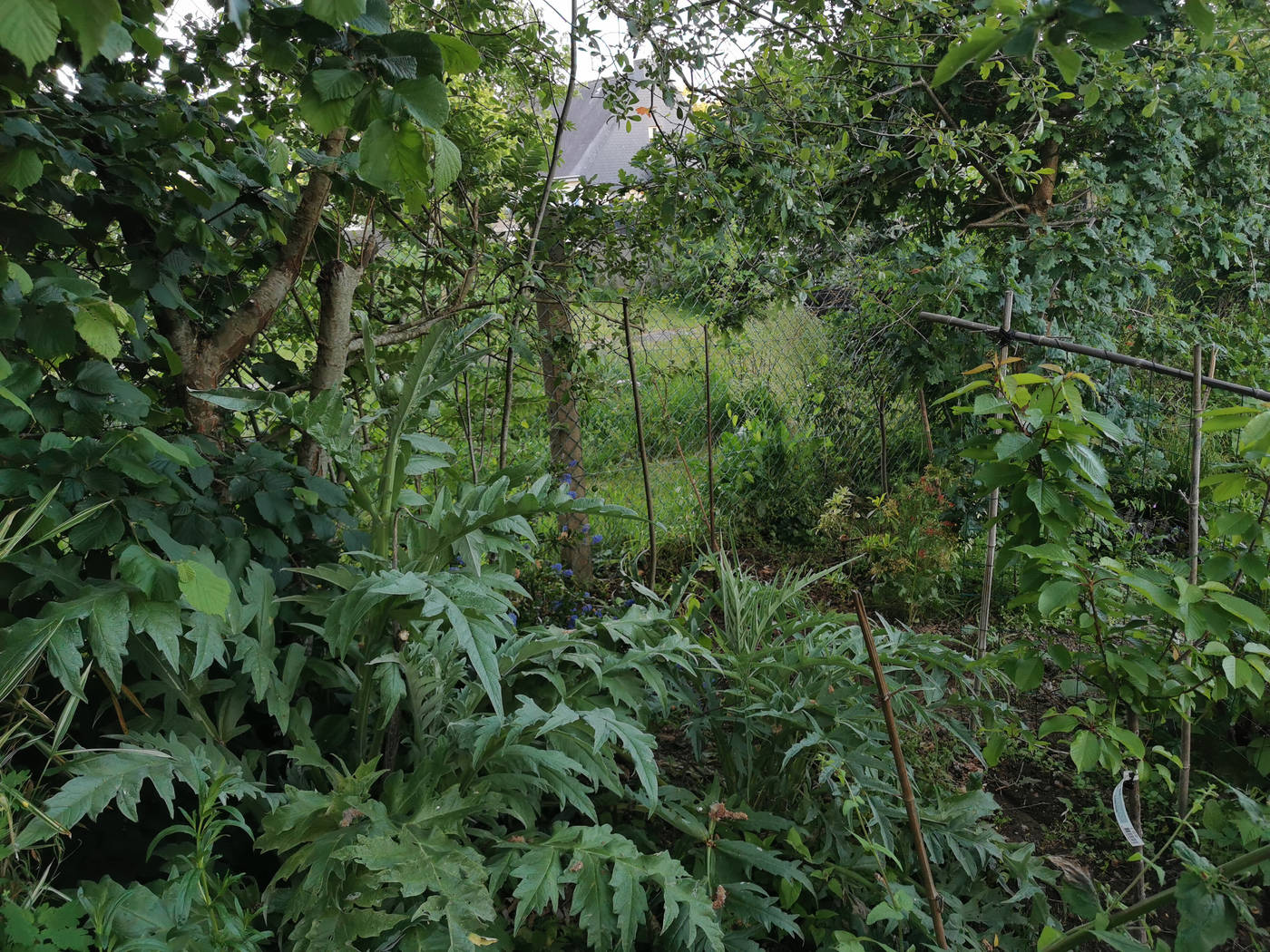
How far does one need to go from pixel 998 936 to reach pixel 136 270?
105 inches

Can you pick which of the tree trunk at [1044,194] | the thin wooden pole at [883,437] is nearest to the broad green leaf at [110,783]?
the thin wooden pole at [883,437]

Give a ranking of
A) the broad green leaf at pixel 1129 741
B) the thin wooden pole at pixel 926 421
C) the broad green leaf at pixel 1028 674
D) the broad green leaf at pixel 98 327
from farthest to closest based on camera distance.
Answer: the thin wooden pole at pixel 926 421 < the broad green leaf at pixel 1028 674 < the broad green leaf at pixel 1129 741 < the broad green leaf at pixel 98 327

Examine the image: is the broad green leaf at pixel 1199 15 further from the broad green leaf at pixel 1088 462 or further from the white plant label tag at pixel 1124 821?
the white plant label tag at pixel 1124 821

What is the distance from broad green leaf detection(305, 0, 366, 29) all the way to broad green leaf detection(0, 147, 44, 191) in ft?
3.27

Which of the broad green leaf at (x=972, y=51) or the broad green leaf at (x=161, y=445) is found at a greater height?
the broad green leaf at (x=972, y=51)

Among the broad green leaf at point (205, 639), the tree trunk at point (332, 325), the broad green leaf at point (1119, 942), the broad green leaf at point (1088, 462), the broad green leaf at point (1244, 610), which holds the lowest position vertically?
the broad green leaf at point (1119, 942)

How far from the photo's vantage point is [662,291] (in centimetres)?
379

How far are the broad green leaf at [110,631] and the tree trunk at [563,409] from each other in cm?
195

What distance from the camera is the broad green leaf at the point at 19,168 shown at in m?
1.43

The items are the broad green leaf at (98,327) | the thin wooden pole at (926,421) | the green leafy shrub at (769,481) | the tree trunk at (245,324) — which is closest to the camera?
the broad green leaf at (98,327)

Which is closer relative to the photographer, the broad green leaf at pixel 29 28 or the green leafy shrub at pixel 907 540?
the broad green leaf at pixel 29 28

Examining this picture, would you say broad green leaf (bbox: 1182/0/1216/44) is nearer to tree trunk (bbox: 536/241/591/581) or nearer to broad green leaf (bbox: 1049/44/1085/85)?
broad green leaf (bbox: 1049/44/1085/85)

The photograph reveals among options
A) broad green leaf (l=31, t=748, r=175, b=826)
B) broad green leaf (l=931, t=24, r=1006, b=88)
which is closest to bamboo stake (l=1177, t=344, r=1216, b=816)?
broad green leaf (l=931, t=24, r=1006, b=88)

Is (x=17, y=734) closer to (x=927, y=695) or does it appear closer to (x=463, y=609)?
(x=463, y=609)
